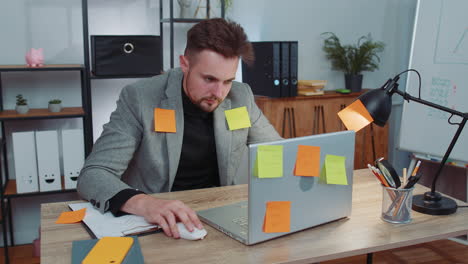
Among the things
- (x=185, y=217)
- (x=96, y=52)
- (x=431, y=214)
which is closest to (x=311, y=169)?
(x=185, y=217)

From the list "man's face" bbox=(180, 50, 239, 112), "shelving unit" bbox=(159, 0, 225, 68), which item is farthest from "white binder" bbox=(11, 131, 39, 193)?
"man's face" bbox=(180, 50, 239, 112)

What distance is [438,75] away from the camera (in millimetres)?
3029

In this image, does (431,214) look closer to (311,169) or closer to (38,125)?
(311,169)

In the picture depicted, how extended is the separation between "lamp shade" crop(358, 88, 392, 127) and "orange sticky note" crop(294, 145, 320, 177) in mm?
310

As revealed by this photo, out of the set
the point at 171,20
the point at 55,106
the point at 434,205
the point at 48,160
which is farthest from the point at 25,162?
the point at 434,205

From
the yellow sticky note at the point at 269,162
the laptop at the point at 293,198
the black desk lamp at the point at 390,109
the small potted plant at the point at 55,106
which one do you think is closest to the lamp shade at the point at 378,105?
the black desk lamp at the point at 390,109

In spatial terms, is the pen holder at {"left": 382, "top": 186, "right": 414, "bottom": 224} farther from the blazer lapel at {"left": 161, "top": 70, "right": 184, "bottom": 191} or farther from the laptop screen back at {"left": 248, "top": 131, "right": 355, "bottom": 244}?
the blazer lapel at {"left": 161, "top": 70, "right": 184, "bottom": 191}

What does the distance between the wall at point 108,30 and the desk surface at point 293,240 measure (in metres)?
1.59

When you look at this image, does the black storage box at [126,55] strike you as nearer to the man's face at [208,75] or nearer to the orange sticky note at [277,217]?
the man's face at [208,75]

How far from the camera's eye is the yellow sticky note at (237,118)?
6.26ft

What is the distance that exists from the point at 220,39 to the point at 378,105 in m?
0.58

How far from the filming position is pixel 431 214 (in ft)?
5.03

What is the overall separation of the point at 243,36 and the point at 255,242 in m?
0.80

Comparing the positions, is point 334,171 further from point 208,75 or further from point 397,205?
point 208,75
